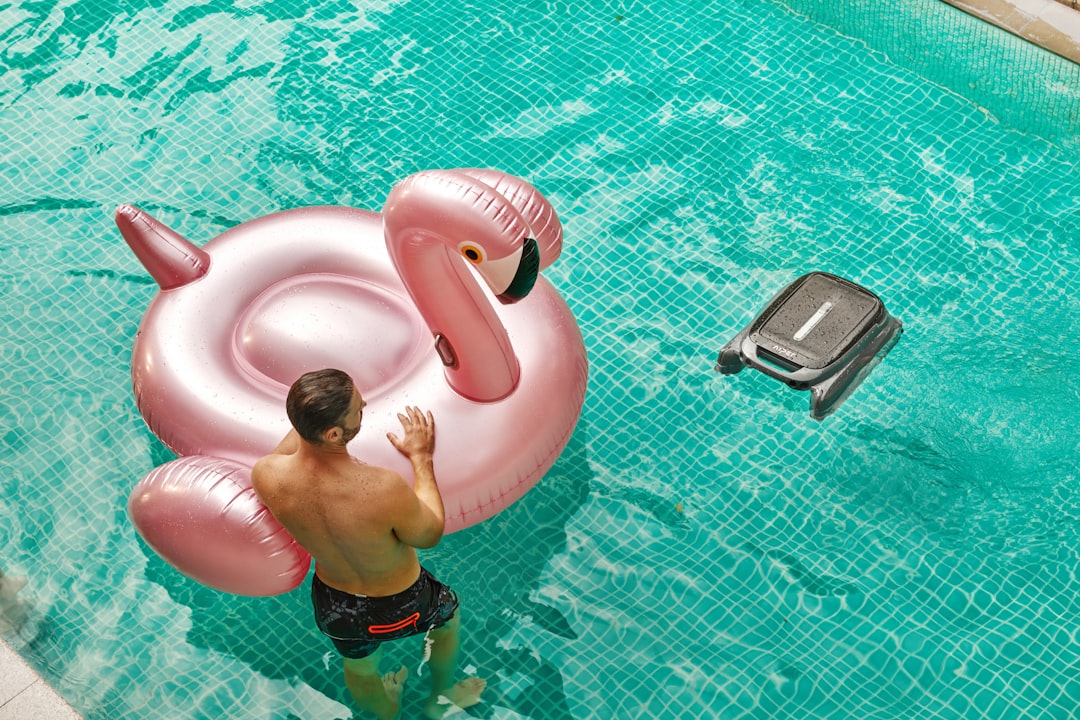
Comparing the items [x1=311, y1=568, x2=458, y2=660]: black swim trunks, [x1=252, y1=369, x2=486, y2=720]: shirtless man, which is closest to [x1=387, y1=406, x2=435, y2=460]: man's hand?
[x1=252, y1=369, x2=486, y2=720]: shirtless man

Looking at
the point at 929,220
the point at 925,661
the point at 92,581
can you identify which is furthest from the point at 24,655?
the point at 929,220

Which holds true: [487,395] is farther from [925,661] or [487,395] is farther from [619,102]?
[619,102]

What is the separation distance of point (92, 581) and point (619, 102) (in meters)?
3.08

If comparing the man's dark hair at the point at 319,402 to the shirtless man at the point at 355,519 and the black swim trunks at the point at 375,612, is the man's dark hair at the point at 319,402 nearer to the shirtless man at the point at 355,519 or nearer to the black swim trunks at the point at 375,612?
the shirtless man at the point at 355,519

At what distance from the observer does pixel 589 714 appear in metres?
3.38

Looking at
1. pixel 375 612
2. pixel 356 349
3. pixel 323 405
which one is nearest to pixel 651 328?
pixel 356 349

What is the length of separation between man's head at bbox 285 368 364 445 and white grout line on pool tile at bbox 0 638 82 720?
1.60 m

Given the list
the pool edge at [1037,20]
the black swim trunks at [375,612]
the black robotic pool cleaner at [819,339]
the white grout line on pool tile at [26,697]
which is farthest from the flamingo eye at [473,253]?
the pool edge at [1037,20]

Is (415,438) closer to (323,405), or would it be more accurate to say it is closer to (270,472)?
(270,472)

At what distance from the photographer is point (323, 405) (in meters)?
2.29

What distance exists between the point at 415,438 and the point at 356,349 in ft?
1.76

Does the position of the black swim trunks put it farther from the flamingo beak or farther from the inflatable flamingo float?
the flamingo beak

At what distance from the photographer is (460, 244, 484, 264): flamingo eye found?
2.85 metres

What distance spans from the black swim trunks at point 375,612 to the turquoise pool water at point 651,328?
0.65m
